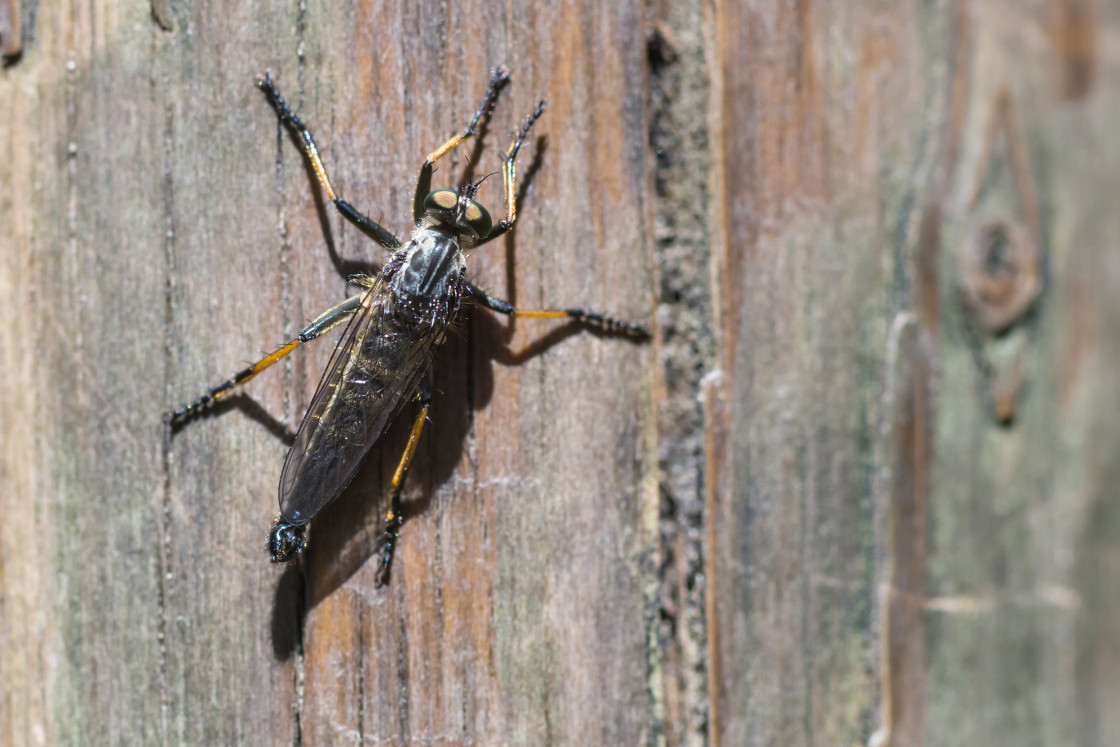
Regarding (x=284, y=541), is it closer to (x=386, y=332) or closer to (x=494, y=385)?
(x=494, y=385)

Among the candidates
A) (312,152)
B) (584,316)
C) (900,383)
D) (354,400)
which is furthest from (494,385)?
(900,383)

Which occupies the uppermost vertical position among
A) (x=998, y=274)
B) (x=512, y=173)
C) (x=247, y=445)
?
(x=512, y=173)

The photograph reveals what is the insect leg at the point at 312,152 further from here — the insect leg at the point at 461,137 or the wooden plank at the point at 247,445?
the insect leg at the point at 461,137

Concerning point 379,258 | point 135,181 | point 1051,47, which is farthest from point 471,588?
point 1051,47

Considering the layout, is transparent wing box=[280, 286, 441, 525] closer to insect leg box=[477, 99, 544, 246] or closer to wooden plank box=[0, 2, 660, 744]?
wooden plank box=[0, 2, 660, 744]

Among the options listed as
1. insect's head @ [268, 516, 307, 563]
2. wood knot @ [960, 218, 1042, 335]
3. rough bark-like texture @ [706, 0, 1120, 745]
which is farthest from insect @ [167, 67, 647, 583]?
wood knot @ [960, 218, 1042, 335]

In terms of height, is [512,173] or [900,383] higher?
[512,173]

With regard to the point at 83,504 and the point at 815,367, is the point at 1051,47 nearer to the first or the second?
the point at 815,367
